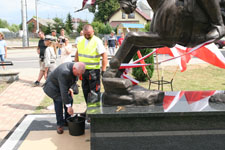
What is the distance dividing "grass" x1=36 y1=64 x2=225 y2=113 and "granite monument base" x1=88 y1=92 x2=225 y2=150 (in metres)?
3.50

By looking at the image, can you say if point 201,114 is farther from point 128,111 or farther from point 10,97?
point 10,97

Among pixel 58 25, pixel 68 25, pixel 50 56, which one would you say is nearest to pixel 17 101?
pixel 50 56

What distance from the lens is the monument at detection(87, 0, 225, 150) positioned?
2.90 meters

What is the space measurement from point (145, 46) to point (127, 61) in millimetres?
333

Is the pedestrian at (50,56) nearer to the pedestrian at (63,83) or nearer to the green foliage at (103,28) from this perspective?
the pedestrian at (63,83)

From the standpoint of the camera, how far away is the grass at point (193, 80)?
23.7 ft

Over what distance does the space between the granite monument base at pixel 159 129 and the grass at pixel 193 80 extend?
11.5 ft

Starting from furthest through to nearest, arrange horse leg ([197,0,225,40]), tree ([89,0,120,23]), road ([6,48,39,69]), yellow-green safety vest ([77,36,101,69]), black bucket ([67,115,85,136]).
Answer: tree ([89,0,120,23]), road ([6,48,39,69]), yellow-green safety vest ([77,36,101,69]), black bucket ([67,115,85,136]), horse leg ([197,0,225,40])

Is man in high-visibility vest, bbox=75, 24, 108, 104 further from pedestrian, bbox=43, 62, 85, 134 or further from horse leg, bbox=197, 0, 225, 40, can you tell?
horse leg, bbox=197, 0, 225, 40

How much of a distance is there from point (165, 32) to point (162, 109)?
0.99 meters

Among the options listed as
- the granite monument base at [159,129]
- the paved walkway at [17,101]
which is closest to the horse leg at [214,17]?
the granite monument base at [159,129]

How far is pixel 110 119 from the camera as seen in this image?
2.92 meters

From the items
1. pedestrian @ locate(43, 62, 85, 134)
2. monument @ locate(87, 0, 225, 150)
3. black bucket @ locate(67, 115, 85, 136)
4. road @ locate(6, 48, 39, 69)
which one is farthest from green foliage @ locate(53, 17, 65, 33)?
monument @ locate(87, 0, 225, 150)

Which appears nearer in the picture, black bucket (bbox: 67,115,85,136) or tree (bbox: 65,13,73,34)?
black bucket (bbox: 67,115,85,136)
